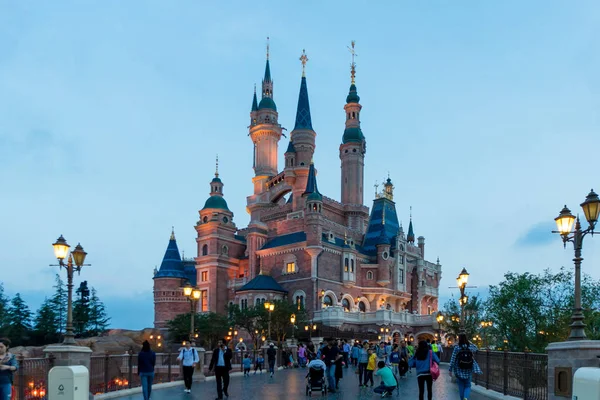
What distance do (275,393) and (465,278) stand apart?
25.0ft

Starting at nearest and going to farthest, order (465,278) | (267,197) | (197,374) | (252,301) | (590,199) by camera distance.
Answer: (590,199) < (465,278) < (197,374) < (252,301) < (267,197)

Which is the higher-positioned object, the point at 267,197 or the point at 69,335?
the point at 267,197

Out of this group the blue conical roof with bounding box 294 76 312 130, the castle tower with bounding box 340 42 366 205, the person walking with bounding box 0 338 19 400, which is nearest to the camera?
the person walking with bounding box 0 338 19 400

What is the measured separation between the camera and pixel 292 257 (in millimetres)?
54500

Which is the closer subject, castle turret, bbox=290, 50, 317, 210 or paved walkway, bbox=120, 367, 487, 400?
paved walkway, bbox=120, 367, 487, 400

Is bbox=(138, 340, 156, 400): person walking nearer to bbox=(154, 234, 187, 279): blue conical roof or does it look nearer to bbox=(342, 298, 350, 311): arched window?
bbox=(342, 298, 350, 311): arched window

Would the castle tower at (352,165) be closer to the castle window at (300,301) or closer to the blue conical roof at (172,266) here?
the castle window at (300,301)

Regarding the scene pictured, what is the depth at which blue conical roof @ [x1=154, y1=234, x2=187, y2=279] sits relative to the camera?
6050cm

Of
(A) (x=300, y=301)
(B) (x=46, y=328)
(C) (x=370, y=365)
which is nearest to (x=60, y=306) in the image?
(B) (x=46, y=328)

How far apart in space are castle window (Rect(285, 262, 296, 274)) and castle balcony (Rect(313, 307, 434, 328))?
17.4ft

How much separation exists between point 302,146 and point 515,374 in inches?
1958

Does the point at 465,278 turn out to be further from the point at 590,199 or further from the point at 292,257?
the point at 292,257

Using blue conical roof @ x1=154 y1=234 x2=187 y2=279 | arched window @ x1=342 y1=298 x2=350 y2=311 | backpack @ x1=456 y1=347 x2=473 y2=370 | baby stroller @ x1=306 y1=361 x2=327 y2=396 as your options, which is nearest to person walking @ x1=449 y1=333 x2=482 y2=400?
backpack @ x1=456 y1=347 x2=473 y2=370

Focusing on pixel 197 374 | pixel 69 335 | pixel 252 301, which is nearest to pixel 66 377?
pixel 69 335
